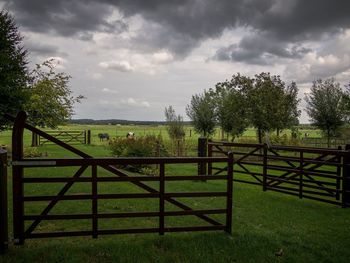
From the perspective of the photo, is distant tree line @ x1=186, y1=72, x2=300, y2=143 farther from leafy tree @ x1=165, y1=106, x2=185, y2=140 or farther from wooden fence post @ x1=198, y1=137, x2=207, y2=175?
wooden fence post @ x1=198, y1=137, x2=207, y2=175

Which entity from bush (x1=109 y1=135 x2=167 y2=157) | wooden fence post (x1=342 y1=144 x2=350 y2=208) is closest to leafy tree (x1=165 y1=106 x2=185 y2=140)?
bush (x1=109 y1=135 x2=167 y2=157)

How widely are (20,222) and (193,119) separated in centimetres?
3738

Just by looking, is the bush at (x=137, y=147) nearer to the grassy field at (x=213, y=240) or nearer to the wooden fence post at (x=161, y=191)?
the grassy field at (x=213, y=240)

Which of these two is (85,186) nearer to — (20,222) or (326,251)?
(20,222)

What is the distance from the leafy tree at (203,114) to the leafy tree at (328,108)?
10.9 m

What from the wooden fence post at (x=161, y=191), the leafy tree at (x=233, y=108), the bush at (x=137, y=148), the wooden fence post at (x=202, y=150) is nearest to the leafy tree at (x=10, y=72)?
the bush at (x=137, y=148)

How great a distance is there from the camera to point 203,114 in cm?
4169

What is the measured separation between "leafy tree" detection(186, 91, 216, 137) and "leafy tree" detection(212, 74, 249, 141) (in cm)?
91

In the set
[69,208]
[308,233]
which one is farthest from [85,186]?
[308,233]

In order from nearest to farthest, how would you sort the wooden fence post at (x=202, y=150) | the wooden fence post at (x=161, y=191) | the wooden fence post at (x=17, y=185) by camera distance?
the wooden fence post at (x=17, y=185), the wooden fence post at (x=161, y=191), the wooden fence post at (x=202, y=150)

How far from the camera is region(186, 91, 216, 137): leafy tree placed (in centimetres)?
4156

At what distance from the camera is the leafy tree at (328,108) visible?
34781mm

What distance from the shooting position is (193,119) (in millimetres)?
42875

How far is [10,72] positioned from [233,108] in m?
22.3
